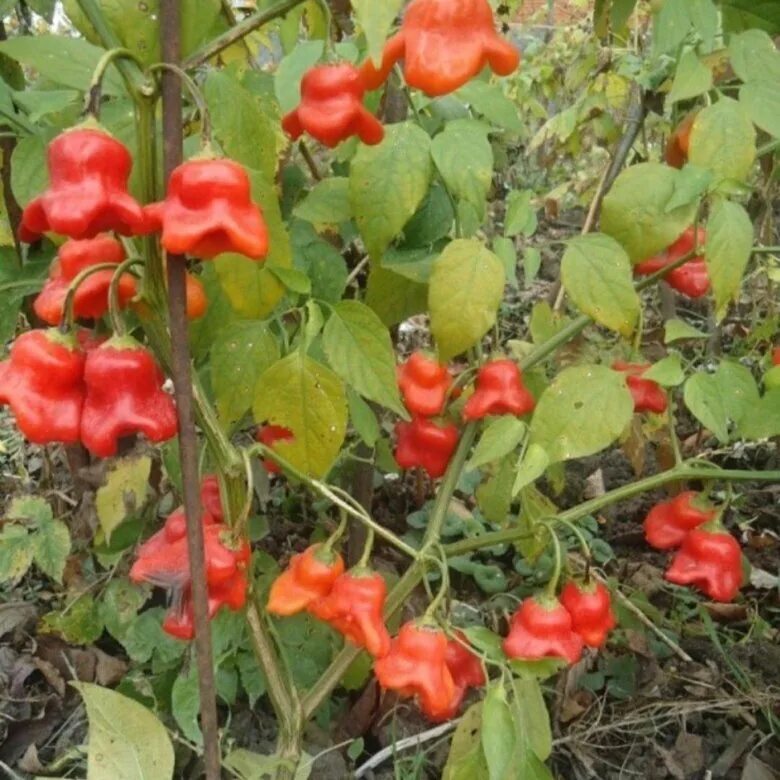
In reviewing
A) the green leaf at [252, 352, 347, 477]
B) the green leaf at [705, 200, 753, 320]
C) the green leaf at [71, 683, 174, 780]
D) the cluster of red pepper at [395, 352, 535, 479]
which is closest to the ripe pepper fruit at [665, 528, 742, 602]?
the cluster of red pepper at [395, 352, 535, 479]

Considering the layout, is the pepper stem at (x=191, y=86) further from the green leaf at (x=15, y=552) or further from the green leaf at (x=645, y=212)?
the green leaf at (x=15, y=552)

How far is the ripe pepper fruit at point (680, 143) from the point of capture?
115 cm

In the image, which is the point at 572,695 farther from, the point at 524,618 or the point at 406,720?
the point at 524,618

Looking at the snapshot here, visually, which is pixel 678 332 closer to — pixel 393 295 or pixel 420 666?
pixel 393 295

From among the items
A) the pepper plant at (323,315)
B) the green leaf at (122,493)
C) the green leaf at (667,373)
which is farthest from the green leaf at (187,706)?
the green leaf at (667,373)

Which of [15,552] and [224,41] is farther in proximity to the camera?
[15,552]

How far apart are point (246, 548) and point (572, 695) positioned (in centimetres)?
81

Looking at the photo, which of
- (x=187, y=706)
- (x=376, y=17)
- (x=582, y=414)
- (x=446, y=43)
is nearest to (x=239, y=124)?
(x=446, y=43)

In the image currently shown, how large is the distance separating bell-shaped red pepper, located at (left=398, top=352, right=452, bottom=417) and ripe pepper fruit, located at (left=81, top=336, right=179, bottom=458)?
46 centimetres

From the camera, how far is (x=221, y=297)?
43.1 inches

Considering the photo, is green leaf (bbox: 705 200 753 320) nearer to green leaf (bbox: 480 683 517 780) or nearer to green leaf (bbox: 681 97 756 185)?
green leaf (bbox: 681 97 756 185)

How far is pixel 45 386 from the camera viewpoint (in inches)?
29.4

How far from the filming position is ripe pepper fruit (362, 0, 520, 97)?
0.78m

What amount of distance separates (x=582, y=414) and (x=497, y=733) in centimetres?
31
